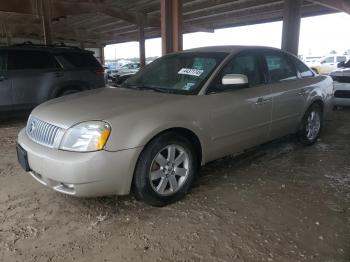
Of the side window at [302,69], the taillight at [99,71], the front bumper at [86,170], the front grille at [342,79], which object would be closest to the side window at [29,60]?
the taillight at [99,71]

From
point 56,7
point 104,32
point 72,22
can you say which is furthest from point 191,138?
point 104,32

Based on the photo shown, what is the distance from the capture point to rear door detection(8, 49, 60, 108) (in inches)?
270

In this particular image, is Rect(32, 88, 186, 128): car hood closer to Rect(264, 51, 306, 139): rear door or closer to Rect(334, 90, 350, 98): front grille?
Rect(264, 51, 306, 139): rear door

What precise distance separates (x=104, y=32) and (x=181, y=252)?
2628cm

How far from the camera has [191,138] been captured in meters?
3.38

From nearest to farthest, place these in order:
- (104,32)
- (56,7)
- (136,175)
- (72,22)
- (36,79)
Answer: (136,175) → (36,79) → (56,7) → (72,22) → (104,32)

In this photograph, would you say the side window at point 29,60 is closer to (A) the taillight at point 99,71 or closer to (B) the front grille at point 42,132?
(A) the taillight at point 99,71

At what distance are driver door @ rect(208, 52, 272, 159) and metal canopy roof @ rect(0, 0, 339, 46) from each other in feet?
26.1

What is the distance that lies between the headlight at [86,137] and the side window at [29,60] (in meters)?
4.91

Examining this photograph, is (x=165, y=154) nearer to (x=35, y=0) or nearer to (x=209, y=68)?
(x=209, y=68)

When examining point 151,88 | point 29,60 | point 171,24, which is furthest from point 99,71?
point 151,88

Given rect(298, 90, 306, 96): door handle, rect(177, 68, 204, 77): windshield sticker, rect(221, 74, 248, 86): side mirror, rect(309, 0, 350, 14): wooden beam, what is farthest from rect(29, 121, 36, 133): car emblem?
rect(309, 0, 350, 14): wooden beam

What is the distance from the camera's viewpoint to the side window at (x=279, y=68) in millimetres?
4281

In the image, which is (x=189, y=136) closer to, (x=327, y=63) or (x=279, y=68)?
(x=279, y=68)
